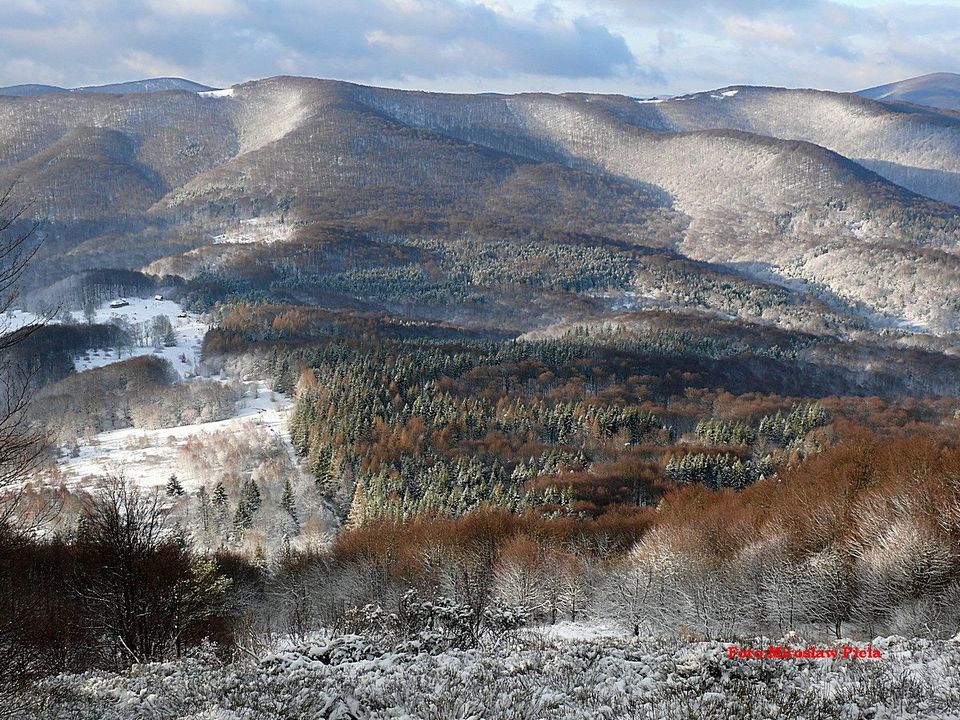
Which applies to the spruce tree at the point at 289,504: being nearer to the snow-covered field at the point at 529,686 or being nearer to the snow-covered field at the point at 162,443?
the snow-covered field at the point at 162,443

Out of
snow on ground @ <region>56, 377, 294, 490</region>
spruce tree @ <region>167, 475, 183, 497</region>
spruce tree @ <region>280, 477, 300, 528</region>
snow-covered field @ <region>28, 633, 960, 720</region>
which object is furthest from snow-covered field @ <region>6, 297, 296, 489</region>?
snow-covered field @ <region>28, 633, 960, 720</region>

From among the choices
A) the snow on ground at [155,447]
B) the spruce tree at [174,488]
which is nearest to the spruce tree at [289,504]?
the spruce tree at [174,488]

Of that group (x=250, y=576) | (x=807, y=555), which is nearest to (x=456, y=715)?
(x=807, y=555)

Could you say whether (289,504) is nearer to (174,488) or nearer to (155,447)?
(174,488)

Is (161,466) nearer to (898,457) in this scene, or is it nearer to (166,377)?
(166,377)

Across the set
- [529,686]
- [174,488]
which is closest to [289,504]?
[174,488]

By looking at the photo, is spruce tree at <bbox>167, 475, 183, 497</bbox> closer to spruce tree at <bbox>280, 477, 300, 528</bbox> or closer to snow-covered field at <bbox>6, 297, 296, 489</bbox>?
snow-covered field at <bbox>6, 297, 296, 489</bbox>
